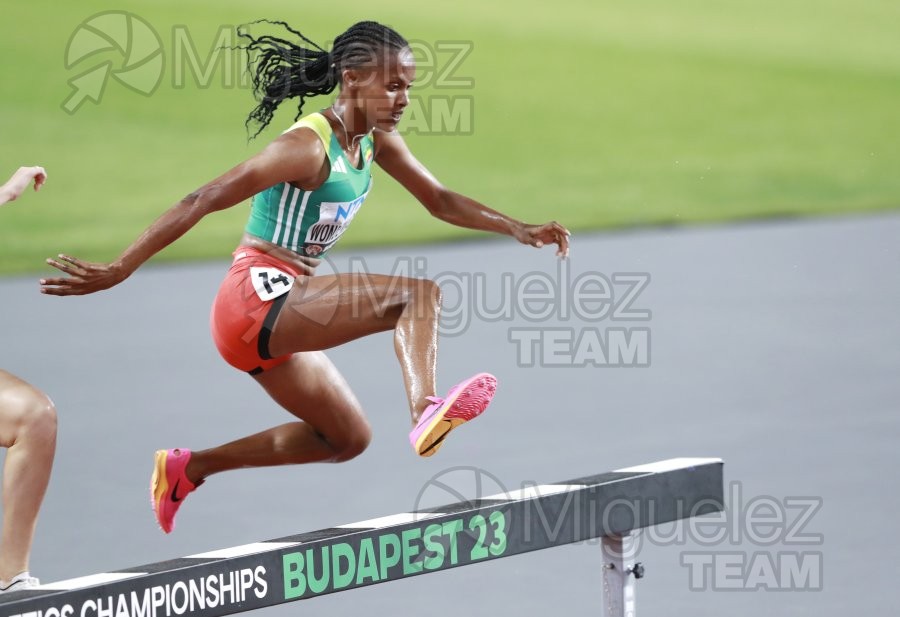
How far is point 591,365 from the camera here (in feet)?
26.8

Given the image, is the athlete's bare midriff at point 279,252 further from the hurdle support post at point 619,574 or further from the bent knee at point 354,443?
the hurdle support post at point 619,574

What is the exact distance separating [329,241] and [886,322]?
17.8ft

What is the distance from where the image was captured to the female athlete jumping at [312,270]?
3.54 m

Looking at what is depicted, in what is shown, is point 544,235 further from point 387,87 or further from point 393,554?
point 393,554

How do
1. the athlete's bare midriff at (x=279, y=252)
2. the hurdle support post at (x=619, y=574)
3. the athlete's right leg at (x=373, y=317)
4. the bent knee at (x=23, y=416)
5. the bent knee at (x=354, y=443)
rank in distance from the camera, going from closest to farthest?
the bent knee at (x=23, y=416) → the athlete's right leg at (x=373, y=317) → the athlete's bare midriff at (x=279, y=252) → the hurdle support post at (x=619, y=574) → the bent knee at (x=354, y=443)

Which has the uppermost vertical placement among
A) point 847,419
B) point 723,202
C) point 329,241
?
point 723,202

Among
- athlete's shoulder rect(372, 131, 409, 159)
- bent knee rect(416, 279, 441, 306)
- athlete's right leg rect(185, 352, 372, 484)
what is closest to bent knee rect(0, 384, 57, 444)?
athlete's right leg rect(185, 352, 372, 484)

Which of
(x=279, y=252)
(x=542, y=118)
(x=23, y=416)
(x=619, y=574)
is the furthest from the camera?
(x=542, y=118)

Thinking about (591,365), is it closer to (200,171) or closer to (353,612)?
(353,612)

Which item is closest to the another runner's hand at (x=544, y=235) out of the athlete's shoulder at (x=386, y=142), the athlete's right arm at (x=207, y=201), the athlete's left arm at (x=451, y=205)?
the athlete's left arm at (x=451, y=205)

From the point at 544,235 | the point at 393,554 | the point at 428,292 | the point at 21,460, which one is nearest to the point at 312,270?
the point at 428,292

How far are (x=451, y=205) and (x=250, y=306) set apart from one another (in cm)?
74

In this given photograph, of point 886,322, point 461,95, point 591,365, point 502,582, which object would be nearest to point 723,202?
point 461,95

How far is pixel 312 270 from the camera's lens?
13.7 feet
